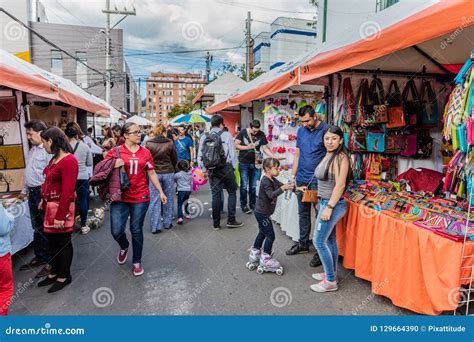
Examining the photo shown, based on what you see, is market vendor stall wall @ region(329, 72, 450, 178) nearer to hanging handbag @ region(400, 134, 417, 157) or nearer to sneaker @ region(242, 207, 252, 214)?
hanging handbag @ region(400, 134, 417, 157)

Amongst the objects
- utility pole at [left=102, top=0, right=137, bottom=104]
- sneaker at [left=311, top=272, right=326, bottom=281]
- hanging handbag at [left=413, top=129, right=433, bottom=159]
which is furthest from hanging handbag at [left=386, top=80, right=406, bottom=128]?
utility pole at [left=102, top=0, right=137, bottom=104]

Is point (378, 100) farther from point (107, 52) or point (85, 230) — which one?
point (107, 52)

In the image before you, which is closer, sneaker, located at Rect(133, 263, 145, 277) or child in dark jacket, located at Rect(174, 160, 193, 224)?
sneaker, located at Rect(133, 263, 145, 277)

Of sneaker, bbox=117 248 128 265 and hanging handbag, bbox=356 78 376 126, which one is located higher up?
hanging handbag, bbox=356 78 376 126

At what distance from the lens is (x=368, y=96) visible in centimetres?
439

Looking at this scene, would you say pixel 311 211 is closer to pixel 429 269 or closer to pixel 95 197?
pixel 429 269

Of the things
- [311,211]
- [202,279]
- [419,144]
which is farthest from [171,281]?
[419,144]

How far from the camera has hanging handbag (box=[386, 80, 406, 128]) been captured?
440 cm

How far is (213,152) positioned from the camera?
5.28 meters

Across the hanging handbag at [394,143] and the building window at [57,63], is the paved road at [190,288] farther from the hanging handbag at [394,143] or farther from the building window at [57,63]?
the building window at [57,63]

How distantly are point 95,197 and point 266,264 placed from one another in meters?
6.06
